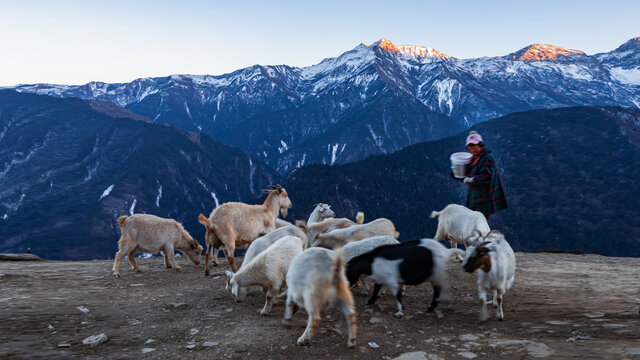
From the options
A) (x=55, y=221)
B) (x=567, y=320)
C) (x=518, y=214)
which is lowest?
(x=55, y=221)

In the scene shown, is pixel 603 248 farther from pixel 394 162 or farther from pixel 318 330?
pixel 318 330

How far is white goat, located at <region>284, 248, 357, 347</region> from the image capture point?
563 centimetres

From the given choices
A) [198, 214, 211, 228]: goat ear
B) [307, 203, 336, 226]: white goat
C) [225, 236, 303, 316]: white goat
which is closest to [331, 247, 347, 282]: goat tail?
[225, 236, 303, 316]: white goat

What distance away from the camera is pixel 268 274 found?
7.23 m

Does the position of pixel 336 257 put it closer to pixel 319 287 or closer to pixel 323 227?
pixel 319 287

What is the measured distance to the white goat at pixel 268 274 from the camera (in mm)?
7164

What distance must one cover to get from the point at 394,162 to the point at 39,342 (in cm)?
19051

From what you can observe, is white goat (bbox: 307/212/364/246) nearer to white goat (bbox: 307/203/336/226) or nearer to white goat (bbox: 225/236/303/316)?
white goat (bbox: 307/203/336/226)

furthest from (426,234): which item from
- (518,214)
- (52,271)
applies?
(52,271)

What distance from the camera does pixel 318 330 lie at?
617 centimetres

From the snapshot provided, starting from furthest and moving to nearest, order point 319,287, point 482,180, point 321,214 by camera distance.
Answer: point 321,214 → point 482,180 → point 319,287

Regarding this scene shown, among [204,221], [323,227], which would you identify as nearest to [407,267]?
[323,227]

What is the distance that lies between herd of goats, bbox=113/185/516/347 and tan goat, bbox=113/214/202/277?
0.03 metres

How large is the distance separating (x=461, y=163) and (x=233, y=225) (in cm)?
642
